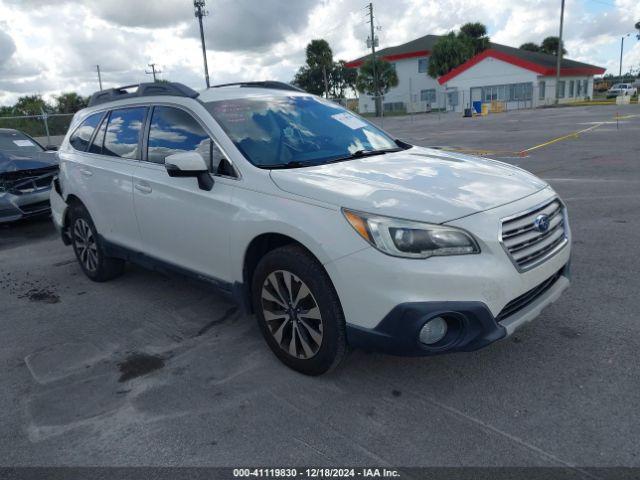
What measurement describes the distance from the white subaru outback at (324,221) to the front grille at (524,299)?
0.5 inches

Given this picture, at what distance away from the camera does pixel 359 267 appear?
2715mm

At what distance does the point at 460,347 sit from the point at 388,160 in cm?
150

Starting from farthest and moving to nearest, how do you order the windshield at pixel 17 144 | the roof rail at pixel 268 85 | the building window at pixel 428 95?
1. the building window at pixel 428 95
2. the windshield at pixel 17 144
3. the roof rail at pixel 268 85

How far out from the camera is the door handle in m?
4.12

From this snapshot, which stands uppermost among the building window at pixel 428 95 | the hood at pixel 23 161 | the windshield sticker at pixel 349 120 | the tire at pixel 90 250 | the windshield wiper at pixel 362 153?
the building window at pixel 428 95

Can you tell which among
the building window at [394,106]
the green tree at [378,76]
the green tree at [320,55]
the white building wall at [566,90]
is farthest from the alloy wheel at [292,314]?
the green tree at [320,55]

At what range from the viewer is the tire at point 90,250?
203 inches

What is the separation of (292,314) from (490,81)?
2145 inches

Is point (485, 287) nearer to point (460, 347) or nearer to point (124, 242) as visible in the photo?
point (460, 347)

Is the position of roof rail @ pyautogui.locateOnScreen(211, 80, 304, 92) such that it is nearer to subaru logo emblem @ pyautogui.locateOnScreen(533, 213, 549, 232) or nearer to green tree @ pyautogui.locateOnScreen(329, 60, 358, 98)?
subaru logo emblem @ pyautogui.locateOnScreen(533, 213, 549, 232)

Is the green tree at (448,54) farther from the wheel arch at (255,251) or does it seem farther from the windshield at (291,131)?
the wheel arch at (255,251)

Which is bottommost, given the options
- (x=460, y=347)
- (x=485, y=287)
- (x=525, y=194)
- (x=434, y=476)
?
(x=434, y=476)

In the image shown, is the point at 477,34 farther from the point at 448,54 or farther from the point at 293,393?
the point at 293,393

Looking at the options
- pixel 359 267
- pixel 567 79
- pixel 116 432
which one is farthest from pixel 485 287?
pixel 567 79
